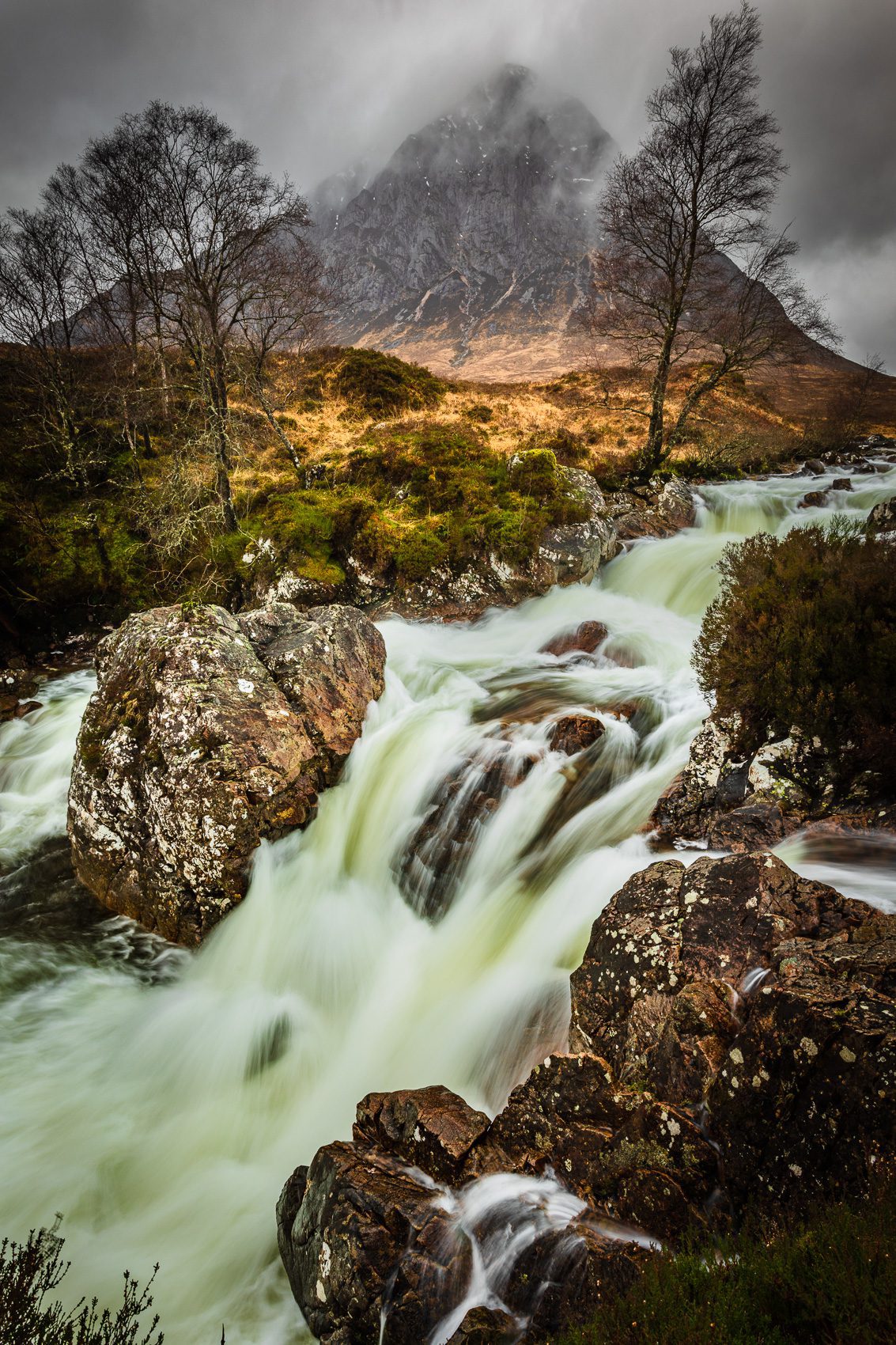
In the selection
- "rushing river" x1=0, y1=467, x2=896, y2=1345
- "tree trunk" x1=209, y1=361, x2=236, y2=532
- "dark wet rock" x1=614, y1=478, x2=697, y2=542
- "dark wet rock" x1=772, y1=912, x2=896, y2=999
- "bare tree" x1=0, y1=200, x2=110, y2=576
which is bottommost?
"rushing river" x1=0, y1=467, x2=896, y2=1345

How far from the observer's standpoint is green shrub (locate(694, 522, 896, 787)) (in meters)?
4.60

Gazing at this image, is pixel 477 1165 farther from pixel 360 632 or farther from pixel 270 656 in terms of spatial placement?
pixel 360 632

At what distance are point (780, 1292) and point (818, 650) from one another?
430 cm

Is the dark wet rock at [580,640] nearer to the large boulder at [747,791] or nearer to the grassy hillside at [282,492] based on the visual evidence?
the grassy hillside at [282,492]

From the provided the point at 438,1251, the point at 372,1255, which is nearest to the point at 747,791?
the point at 438,1251

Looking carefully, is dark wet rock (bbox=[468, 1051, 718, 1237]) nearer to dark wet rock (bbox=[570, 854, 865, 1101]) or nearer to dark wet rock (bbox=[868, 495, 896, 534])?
dark wet rock (bbox=[570, 854, 865, 1101])

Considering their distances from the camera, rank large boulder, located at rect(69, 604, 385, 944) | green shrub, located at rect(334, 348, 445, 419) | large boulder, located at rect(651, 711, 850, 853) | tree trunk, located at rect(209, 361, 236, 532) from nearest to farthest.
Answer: large boulder, located at rect(651, 711, 850, 853), large boulder, located at rect(69, 604, 385, 944), tree trunk, located at rect(209, 361, 236, 532), green shrub, located at rect(334, 348, 445, 419)

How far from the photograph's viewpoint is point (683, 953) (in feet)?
11.3

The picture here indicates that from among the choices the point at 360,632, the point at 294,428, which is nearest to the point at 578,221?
the point at 294,428

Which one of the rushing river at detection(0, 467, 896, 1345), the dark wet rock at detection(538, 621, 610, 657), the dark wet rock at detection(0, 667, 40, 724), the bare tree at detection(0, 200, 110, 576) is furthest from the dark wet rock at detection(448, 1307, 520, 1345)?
the bare tree at detection(0, 200, 110, 576)

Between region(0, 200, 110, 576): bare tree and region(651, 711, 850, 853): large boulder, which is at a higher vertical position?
region(0, 200, 110, 576): bare tree

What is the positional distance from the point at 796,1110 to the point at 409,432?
61.5 feet

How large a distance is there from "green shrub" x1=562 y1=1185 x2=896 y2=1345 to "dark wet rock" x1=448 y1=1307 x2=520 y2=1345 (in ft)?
2.06

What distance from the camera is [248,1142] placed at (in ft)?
16.0
